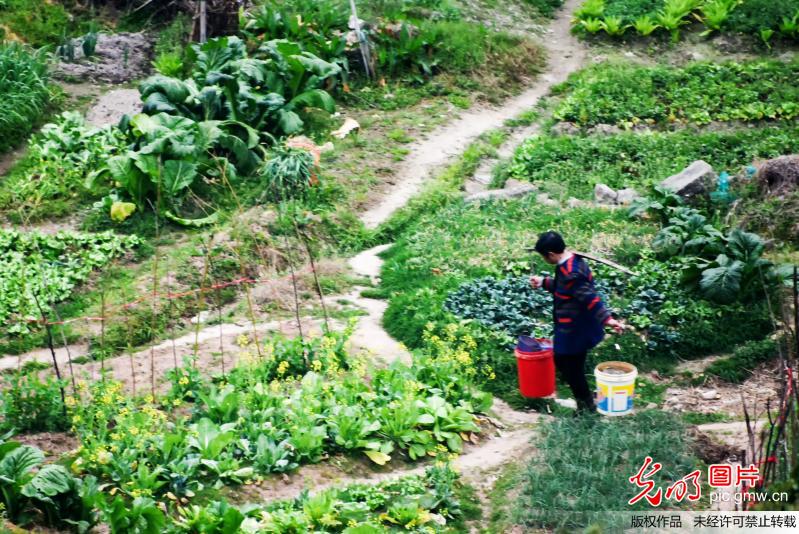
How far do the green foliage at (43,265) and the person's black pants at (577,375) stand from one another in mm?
5196

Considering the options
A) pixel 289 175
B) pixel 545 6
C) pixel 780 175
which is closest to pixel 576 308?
pixel 780 175

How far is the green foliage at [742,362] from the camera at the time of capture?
9375 millimetres

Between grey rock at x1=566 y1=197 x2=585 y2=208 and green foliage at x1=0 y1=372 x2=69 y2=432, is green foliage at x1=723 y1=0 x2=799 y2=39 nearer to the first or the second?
grey rock at x1=566 y1=197 x2=585 y2=208

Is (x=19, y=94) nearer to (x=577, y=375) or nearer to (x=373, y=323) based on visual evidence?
(x=373, y=323)

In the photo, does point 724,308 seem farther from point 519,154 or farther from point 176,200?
point 176,200

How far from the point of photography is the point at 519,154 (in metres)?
14.9

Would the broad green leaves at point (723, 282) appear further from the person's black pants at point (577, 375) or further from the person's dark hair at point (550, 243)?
the person's dark hair at point (550, 243)

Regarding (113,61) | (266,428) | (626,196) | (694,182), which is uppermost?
(113,61)

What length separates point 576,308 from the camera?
813 centimetres

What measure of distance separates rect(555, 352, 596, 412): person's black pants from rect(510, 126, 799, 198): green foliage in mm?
5703

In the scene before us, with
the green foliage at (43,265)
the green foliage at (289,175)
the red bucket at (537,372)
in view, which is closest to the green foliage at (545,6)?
the green foliage at (289,175)

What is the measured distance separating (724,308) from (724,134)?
5.69 metres

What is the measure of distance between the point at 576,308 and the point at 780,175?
5.64 m

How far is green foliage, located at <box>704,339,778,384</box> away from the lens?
9.38 metres
